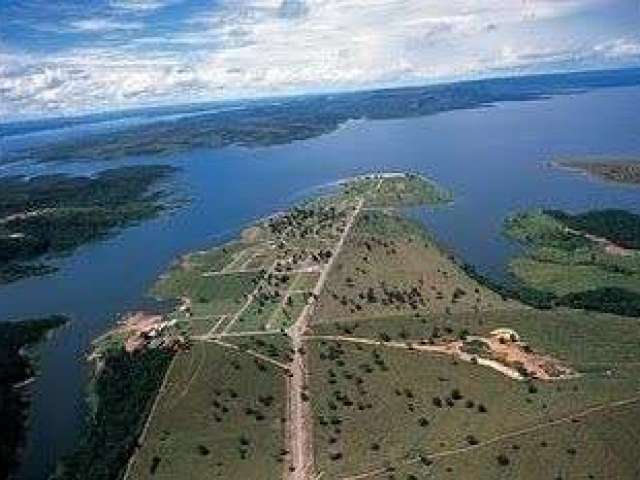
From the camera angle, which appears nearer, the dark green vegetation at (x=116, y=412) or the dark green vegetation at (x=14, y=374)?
the dark green vegetation at (x=116, y=412)

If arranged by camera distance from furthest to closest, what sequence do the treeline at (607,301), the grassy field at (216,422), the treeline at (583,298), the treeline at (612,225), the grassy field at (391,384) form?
1. the treeline at (612,225)
2. the treeline at (583,298)
3. the treeline at (607,301)
4. the grassy field at (216,422)
5. the grassy field at (391,384)

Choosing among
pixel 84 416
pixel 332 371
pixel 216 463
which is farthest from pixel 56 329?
pixel 216 463

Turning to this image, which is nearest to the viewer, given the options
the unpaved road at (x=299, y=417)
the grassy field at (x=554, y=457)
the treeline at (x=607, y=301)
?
the grassy field at (x=554, y=457)

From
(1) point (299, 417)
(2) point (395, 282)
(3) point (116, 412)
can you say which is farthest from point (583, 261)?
(3) point (116, 412)

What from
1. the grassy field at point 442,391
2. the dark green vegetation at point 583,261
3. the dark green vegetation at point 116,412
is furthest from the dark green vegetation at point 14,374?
the dark green vegetation at point 583,261

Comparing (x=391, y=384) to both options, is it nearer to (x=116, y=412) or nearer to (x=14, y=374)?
(x=116, y=412)

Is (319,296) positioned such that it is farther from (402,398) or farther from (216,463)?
(216,463)

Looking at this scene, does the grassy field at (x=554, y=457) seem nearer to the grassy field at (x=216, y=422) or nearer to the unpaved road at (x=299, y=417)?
the unpaved road at (x=299, y=417)
